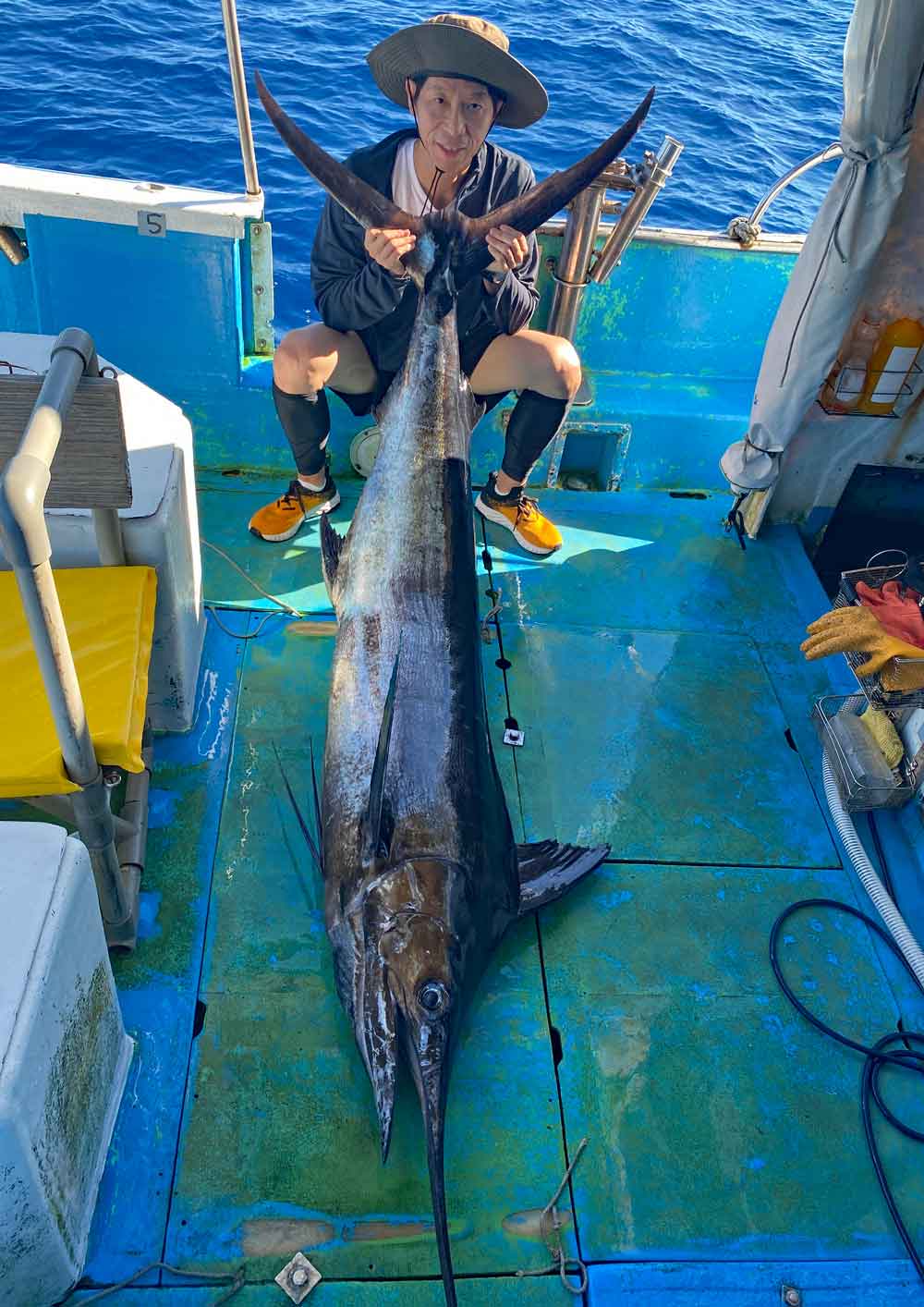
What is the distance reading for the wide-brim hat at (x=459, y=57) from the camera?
2.69m

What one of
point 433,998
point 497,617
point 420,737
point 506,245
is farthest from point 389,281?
point 433,998

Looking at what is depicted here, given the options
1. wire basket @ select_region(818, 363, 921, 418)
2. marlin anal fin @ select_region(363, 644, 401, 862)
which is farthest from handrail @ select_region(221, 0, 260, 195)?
wire basket @ select_region(818, 363, 921, 418)

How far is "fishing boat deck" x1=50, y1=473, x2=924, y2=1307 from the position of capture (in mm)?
1775

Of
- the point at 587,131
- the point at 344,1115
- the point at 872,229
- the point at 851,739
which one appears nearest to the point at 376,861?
the point at 344,1115

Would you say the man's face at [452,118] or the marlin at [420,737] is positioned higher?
the man's face at [452,118]

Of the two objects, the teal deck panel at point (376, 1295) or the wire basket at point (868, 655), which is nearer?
the teal deck panel at point (376, 1295)

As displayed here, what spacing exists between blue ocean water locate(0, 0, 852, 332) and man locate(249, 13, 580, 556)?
394 centimetres

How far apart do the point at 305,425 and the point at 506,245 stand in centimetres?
92

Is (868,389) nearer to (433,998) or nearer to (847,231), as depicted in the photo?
(847,231)

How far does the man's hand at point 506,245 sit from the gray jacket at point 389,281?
0.37 ft

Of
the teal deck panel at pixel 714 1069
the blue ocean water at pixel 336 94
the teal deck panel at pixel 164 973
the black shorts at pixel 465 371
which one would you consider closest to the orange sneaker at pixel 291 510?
the black shorts at pixel 465 371

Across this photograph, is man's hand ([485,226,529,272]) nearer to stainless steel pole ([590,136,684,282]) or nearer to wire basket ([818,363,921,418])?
stainless steel pole ([590,136,684,282])

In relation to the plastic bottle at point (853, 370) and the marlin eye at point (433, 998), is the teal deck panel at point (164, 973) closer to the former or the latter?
the marlin eye at point (433, 998)

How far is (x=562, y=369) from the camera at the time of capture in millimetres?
3234
